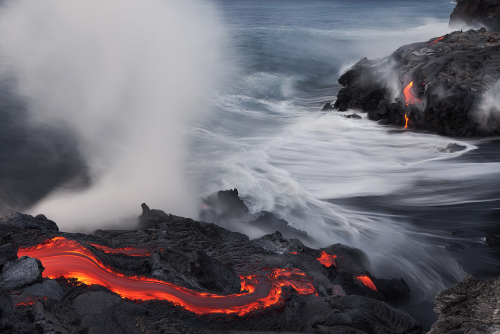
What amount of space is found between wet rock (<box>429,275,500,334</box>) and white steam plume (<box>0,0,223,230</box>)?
5.68m

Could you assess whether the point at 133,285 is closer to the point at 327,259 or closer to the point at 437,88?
the point at 327,259

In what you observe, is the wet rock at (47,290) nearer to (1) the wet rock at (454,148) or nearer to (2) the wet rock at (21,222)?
(2) the wet rock at (21,222)

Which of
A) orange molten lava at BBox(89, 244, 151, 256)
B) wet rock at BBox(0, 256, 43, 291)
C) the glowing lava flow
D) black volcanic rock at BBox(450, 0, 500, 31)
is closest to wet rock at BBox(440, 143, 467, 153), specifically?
the glowing lava flow

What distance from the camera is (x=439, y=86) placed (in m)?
11.8

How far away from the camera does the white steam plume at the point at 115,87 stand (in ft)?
29.3

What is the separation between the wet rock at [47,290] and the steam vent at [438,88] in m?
11.7

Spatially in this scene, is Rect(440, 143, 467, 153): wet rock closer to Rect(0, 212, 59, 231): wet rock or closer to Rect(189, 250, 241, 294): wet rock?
Rect(189, 250, 241, 294): wet rock

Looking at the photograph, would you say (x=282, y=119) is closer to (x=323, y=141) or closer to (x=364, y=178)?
(x=323, y=141)

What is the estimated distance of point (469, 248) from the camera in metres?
7.14

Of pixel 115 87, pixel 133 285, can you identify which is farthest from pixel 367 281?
pixel 115 87

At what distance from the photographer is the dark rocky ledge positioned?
10.8 feet

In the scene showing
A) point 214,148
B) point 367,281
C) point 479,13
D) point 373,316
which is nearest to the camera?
point 373,316

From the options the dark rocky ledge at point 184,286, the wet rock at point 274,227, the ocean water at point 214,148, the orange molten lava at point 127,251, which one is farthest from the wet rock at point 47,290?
the wet rock at point 274,227

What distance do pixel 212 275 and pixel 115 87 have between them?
1456 cm
